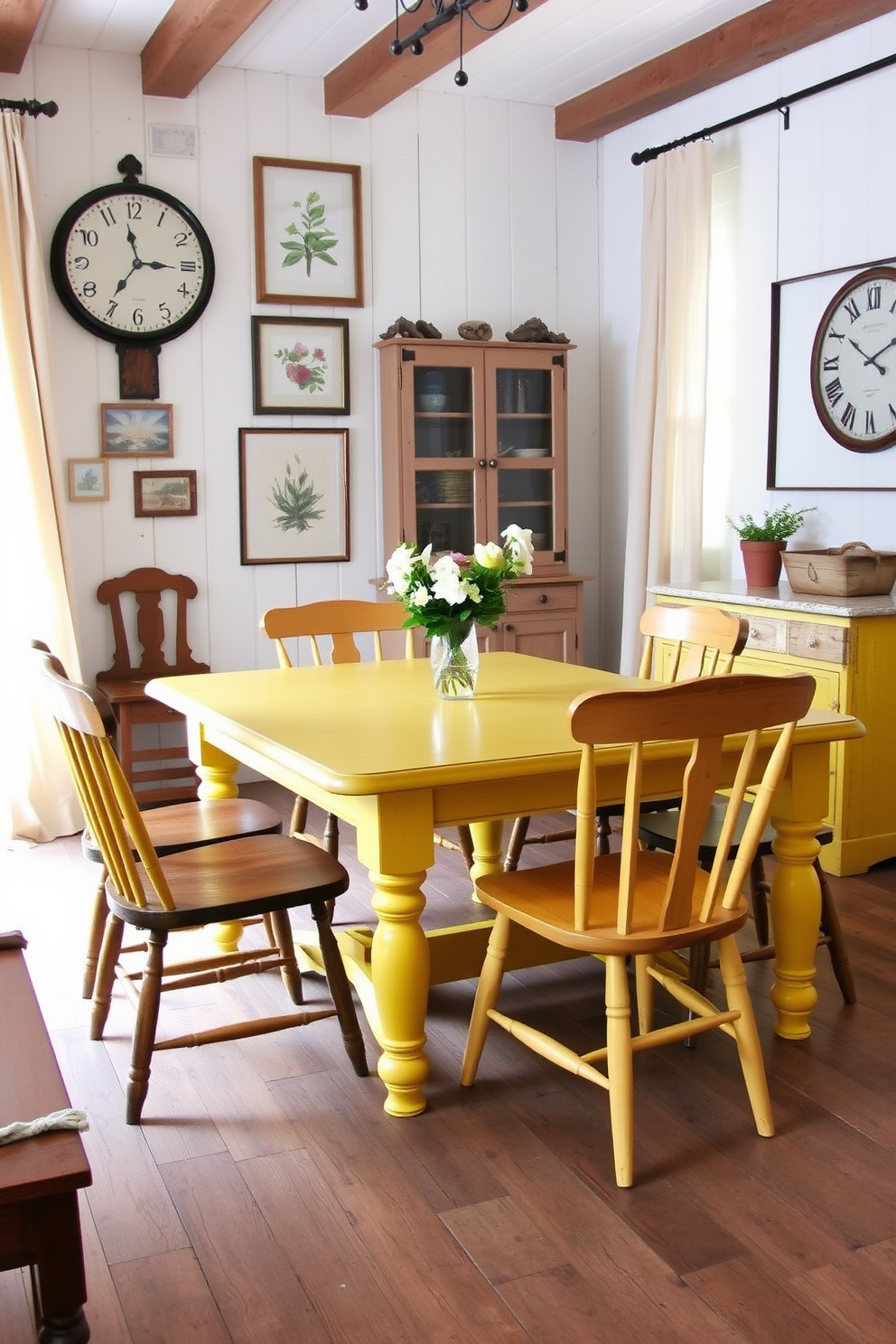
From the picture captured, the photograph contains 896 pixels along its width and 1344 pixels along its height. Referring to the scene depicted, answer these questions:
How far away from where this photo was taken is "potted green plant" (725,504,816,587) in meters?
4.49

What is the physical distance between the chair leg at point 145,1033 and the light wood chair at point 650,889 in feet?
2.03

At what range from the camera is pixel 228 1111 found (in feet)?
8.21

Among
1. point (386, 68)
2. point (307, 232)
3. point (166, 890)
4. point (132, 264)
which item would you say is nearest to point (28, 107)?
point (132, 264)

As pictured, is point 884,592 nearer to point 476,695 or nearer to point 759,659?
point 759,659

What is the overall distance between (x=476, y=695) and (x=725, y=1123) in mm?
1082

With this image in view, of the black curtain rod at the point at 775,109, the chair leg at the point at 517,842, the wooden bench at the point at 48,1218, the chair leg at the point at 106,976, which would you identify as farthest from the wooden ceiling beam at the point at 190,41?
the wooden bench at the point at 48,1218

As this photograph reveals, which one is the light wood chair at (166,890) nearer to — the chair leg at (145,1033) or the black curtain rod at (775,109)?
the chair leg at (145,1033)

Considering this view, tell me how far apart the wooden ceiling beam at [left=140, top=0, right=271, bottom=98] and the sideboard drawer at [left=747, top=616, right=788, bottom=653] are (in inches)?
94.5

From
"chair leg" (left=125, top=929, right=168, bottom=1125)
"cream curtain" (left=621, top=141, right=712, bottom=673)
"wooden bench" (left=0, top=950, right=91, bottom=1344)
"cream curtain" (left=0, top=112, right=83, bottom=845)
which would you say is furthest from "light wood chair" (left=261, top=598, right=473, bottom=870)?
"wooden bench" (left=0, top=950, right=91, bottom=1344)

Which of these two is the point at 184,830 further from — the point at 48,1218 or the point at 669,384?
the point at 669,384

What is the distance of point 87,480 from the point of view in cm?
491

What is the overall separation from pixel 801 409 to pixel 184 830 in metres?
2.85

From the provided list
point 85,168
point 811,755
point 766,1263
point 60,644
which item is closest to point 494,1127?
point 766,1263

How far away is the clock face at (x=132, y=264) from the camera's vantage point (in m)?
4.78
